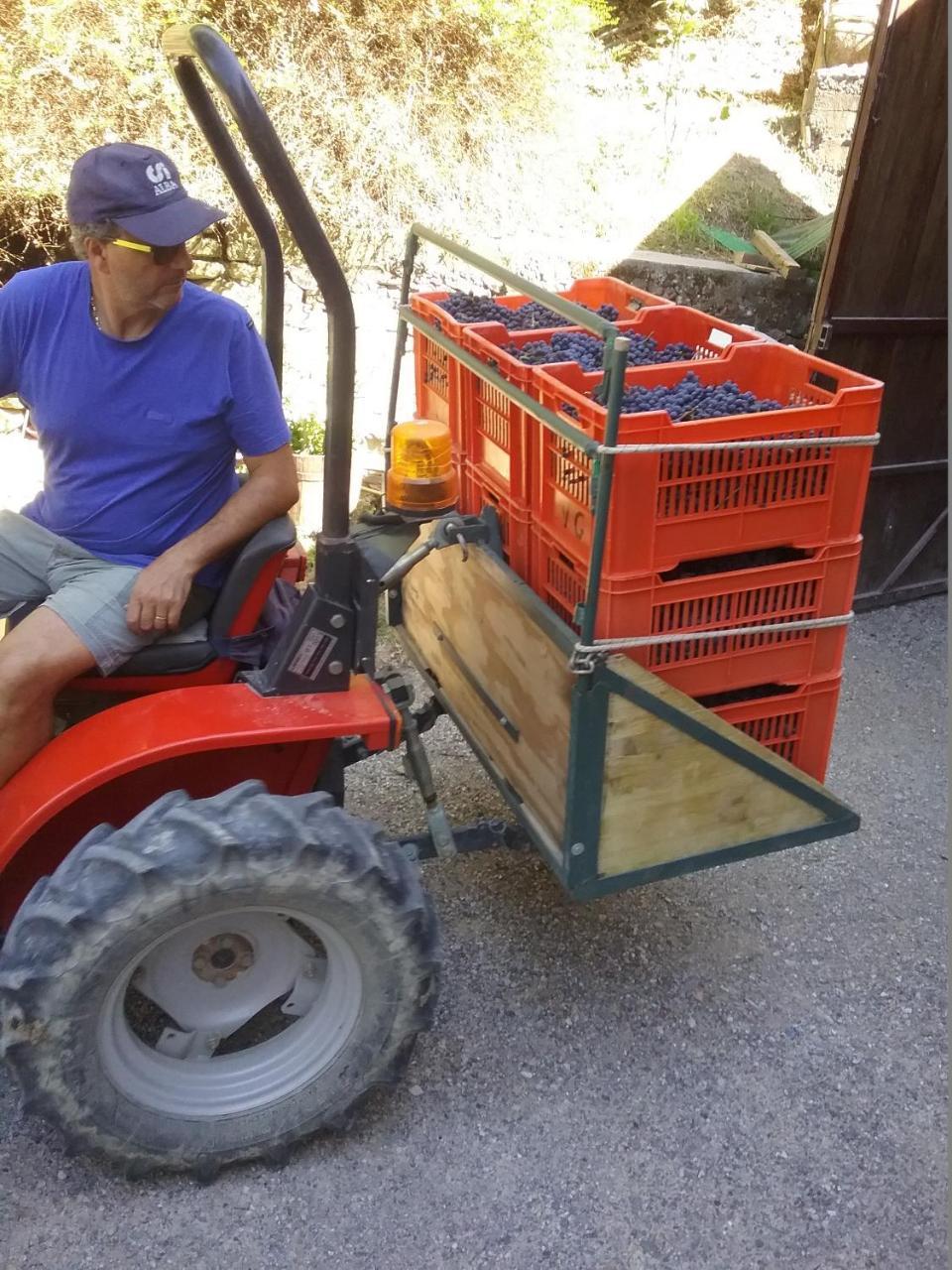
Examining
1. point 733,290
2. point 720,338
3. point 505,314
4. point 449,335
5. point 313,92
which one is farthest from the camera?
point 733,290

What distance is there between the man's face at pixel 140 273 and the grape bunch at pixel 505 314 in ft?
3.00

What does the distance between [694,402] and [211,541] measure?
1095 mm

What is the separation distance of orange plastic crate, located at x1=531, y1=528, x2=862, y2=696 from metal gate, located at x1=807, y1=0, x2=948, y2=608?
2366 mm

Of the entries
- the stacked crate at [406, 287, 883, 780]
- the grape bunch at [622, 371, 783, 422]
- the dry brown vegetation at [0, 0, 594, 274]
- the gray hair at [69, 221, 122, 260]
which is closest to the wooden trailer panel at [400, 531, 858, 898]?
the stacked crate at [406, 287, 883, 780]

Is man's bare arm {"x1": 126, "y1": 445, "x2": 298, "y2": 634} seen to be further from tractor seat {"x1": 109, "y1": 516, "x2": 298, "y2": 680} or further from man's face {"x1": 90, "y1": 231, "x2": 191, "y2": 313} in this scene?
man's face {"x1": 90, "y1": 231, "x2": 191, "y2": 313}

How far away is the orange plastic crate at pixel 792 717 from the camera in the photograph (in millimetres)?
2518

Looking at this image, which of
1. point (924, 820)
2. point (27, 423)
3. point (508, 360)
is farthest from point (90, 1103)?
point (924, 820)

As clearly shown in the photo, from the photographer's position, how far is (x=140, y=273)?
2236mm

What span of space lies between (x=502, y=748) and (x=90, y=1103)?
1.20 m

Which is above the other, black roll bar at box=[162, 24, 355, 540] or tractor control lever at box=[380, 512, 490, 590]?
black roll bar at box=[162, 24, 355, 540]

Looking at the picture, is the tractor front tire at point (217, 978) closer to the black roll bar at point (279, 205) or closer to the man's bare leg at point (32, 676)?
the man's bare leg at point (32, 676)

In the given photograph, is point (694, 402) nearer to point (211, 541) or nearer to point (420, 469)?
point (420, 469)

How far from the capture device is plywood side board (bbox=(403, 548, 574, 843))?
2377mm

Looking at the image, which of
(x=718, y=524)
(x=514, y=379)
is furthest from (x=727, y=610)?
(x=514, y=379)
